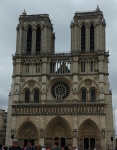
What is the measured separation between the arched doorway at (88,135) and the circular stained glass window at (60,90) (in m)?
5.69

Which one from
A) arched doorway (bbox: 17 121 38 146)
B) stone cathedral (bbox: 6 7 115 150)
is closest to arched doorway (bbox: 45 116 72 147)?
stone cathedral (bbox: 6 7 115 150)

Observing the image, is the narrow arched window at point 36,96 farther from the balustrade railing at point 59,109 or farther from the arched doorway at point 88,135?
the arched doorway at point 88,135

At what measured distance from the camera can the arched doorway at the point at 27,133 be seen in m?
49.8

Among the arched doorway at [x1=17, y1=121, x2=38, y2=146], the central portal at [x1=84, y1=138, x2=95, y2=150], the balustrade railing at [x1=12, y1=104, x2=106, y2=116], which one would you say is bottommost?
the central portal at [x1=84, y1=138, x2=95, y2=150]

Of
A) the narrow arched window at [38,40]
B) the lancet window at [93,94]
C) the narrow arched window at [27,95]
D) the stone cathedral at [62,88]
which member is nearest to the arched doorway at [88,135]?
the stone cathedral at [62,88]

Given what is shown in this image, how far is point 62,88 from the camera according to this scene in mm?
51812

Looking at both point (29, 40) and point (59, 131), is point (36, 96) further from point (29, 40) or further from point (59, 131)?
point (29, 40)

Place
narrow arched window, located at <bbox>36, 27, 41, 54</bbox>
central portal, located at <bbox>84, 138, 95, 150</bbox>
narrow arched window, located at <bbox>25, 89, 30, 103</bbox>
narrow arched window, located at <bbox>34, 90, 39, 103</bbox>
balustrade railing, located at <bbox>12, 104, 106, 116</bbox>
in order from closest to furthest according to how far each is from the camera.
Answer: balustrade railing, located at <bbox>12, 104, 106, 116</bbox>, central portal, located at <bbox>84, 138, 95, 150</bbox>, narrow arched window, located at <bbox>34, 90, 39, 103</bbox>, narrow arched window, located at <bbox>25, 89, 30, 103</bbox>, narrow arched window, located at <bbox>36, 27, 41, 54</bbox>

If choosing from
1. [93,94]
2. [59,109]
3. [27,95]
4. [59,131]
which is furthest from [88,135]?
[27,95]

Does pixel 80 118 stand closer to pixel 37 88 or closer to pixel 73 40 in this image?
pixel 37 88

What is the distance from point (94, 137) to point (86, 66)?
10993 millimetres

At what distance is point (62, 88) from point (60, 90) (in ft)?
1.51

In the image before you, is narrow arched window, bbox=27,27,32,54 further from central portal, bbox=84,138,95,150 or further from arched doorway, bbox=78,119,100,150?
central portal, bbox=84,138,95,150

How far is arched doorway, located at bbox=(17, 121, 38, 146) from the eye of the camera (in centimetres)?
4984
